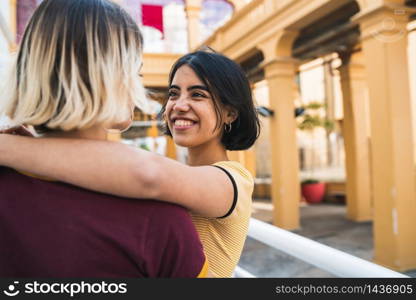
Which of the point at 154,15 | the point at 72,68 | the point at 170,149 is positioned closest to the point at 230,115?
the point at 72,68

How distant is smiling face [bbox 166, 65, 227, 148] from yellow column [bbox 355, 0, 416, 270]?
451 cm

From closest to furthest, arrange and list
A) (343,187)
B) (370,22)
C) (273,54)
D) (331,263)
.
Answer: (331,263) < (370,22) < (273,54) < (343,187)

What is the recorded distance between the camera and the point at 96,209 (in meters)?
0.61

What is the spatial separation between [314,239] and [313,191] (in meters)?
4.76

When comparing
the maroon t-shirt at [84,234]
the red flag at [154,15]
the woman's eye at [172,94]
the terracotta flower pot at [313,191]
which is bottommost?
the terracotta flower pot at [313,191]


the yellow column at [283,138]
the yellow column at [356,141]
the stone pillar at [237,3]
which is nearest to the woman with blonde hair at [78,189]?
the yellow column at [283,138]

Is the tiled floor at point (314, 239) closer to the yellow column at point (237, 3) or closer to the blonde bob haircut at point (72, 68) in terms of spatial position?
the blonde bob haircut at point (72, 68)

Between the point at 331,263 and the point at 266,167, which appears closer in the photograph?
the point at 331,263

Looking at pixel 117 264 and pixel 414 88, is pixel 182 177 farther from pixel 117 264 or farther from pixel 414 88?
pixel 414 88

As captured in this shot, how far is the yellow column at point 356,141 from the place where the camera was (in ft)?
29.3

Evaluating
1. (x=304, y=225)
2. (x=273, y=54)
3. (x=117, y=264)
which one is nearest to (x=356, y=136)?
(x=304, y=225)

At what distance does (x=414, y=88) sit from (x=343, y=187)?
3421 mm

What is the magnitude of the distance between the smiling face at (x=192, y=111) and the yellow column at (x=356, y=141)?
8.53 meters

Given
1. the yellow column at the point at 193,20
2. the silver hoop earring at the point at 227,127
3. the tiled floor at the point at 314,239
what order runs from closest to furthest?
the silver hoop earring at the point at 227,127 → the tiled floor at the point at 314,239 → the yellow column at the point at 193,20
